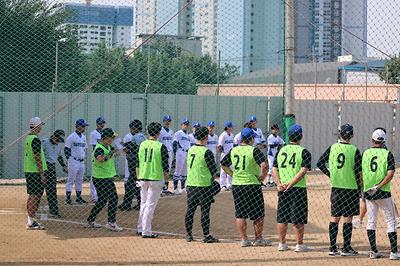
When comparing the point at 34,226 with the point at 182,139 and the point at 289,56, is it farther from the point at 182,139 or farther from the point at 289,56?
the point at 289,56

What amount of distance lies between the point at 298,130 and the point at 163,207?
18.3 ft

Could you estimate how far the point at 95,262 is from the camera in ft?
34.9

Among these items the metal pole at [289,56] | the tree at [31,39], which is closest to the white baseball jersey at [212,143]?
the metal pole at [289,56]

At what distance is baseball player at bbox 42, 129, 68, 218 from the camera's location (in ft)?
48.1

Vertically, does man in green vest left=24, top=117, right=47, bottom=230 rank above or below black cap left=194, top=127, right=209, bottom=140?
below

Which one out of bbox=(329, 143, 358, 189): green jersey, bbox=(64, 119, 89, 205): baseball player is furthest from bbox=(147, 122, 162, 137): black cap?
bbox=(64, 119, 89, 205): baseball player

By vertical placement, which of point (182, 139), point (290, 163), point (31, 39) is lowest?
point (290, 163)

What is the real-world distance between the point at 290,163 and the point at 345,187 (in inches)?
32.9

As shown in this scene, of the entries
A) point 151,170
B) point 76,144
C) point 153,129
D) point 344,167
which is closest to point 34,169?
point 151,170

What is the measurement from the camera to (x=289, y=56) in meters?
18.5

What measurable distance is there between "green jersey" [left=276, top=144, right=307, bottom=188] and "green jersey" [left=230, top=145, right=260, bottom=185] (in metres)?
0.48

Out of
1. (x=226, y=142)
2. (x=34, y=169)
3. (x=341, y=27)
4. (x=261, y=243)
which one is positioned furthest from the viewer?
(x=226, y=142)

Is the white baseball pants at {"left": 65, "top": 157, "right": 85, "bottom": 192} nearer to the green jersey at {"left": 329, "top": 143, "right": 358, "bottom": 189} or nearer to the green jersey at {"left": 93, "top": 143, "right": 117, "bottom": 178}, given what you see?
the green jersey at {"left": 93, "top": 143, "right": 117, "bottom": 178}

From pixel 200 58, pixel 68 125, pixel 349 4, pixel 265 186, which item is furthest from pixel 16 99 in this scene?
pixel 349 4
